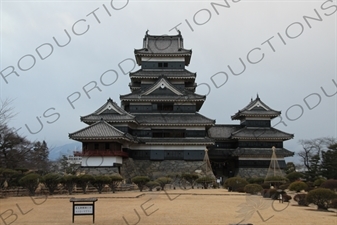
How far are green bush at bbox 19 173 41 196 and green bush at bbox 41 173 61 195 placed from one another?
20.1 inches

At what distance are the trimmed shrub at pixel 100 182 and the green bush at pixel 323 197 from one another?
1587cm

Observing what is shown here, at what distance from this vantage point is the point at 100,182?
92.2 ft

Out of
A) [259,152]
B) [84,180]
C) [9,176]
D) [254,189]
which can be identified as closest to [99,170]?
[84,180]

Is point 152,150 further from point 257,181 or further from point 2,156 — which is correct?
point 2,156

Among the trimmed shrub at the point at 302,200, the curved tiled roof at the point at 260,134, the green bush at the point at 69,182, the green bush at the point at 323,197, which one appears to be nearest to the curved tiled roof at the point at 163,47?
the curved tiled roof at the point at 260,134

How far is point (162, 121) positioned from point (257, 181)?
12.4 metres

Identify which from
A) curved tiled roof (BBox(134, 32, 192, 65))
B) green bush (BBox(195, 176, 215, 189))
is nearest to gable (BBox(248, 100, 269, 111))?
curved tiled roof (BBox(134, 32, 192, 65))

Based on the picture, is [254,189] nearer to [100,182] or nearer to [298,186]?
[298,186]

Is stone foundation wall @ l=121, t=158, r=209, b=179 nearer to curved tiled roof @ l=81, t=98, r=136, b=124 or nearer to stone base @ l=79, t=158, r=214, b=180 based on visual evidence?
stone base @ l=79, t=158, r=214, b=180

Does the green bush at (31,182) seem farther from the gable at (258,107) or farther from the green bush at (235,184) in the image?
the gable at (258,107)

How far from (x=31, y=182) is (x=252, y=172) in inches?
1014

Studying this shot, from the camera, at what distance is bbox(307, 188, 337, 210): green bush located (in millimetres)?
18000

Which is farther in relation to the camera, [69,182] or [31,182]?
[69,182]

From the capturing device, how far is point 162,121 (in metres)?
40.2
